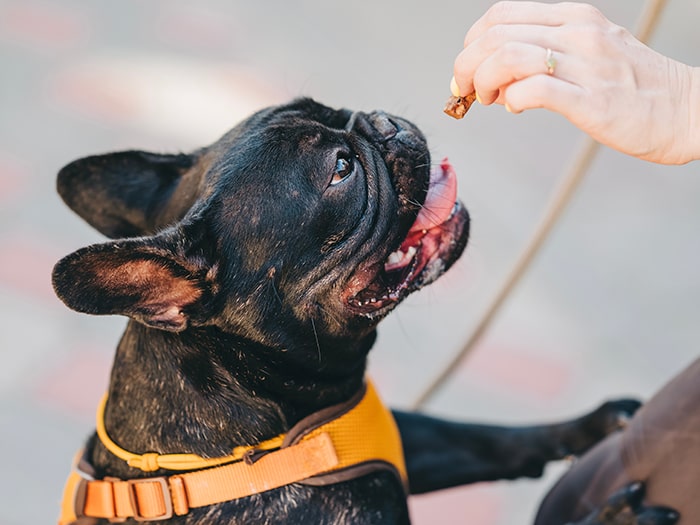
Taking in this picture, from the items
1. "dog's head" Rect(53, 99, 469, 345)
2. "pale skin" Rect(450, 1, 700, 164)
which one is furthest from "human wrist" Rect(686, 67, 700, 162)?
"dog's head" Rect(53, 99, 469, 345)

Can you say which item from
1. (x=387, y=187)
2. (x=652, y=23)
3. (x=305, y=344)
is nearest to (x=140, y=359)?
(x=305, y=344)

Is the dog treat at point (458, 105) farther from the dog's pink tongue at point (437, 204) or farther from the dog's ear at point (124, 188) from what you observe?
the dog's ear at point (124, 188)

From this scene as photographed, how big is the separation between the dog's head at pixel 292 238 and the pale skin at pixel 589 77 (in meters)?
0.53

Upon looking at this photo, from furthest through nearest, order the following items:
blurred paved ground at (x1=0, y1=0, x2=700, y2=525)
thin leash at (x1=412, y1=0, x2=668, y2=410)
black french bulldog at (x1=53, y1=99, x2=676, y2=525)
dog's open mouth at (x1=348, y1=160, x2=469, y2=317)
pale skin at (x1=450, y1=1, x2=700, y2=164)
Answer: blurred paved ground at (x1=0, y1=0, x2=700, y2=525) → thin leash at (x1=412, y1=0, x2=668, y2=410) → dog's open mouth at (x1=348, y1=160, x2=469, y2=317) → black french bulldog at (x1=53, y1=99, x2=676, y2=525) → pale skin at (x1=450, y1=1, x2=700, y2=164)

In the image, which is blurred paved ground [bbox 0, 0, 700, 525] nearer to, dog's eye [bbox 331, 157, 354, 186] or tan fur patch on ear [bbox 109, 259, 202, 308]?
dog's eye [bbox 331, 157, 354, 186]

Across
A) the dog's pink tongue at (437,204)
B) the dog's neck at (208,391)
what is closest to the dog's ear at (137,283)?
the dog's neck at (208,391)

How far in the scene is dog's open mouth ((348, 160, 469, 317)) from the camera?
7.23 feet

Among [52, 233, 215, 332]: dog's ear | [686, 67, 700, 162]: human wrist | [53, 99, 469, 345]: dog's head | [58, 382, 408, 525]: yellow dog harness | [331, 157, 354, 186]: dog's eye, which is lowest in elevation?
[58, 382, 408, 525]: yellow dog harness

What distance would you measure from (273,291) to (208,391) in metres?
0.28

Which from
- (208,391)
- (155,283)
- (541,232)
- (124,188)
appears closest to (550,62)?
(155,283)

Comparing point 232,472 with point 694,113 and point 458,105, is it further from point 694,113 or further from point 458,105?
point 694,113

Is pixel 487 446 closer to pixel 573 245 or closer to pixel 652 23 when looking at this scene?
pixel 652 23

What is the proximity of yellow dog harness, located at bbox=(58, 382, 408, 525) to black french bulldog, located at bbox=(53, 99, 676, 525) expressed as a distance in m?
0.03

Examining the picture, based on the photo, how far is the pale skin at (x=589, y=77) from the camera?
157cm
